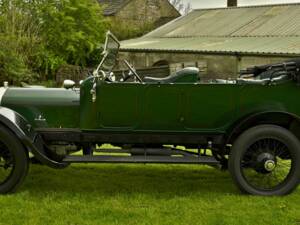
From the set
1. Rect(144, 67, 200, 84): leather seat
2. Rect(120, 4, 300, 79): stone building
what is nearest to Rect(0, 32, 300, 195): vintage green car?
Rect(144, 67, 200, 84): leather seat

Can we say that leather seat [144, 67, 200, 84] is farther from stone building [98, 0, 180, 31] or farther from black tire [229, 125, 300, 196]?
stone building [98, 0, 180, 31]

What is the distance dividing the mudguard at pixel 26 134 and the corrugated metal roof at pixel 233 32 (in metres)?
12.5

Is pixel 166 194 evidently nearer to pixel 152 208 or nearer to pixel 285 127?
pixel 152 208

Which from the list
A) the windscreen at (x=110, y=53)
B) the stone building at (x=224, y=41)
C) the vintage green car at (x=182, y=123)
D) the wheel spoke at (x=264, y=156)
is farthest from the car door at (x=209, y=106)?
the stone building at (x=224, y=41)

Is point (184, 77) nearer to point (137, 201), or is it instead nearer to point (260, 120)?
point (260, 120)

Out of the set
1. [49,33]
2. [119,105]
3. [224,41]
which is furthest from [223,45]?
[119,105]

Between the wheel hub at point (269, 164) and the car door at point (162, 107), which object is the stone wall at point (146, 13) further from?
the wheel hub at point (269, 164)

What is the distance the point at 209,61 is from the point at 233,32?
3545 mm

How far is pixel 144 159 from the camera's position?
5234 millimetres

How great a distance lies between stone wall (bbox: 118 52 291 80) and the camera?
57.8 ft

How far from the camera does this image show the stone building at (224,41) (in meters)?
17.8

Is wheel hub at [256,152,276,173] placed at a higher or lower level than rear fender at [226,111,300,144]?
lower

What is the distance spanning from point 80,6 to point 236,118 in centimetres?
1955

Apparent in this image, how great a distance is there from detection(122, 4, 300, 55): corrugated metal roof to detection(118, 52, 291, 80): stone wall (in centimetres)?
26
